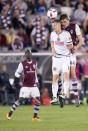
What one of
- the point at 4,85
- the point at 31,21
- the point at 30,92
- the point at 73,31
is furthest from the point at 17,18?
the point at 30,92

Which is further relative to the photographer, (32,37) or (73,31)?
(32,37)

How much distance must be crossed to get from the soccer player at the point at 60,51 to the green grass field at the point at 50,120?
0.75 meters

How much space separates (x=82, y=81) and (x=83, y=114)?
20.6 ft

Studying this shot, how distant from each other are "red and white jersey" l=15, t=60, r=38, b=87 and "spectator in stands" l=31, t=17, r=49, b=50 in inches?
363

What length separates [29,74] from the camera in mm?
20203

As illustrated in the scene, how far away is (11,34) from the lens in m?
29.9

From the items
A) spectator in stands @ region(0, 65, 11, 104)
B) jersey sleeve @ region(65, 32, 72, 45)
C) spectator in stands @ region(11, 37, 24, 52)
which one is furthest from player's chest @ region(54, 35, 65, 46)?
spectator in stands @ region(11, 37, 24, 52)

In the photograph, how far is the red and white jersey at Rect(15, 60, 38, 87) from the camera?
20.1 meters

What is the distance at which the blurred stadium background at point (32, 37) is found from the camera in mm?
27906

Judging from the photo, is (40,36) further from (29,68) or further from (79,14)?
(29,68)

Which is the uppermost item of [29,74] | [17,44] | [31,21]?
[29,74]

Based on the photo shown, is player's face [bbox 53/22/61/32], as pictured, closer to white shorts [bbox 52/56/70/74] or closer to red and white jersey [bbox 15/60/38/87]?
white shorts [bbox 52/56/70/74]

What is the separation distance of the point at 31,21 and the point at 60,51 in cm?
971

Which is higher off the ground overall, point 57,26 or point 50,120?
point 57,26
